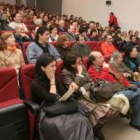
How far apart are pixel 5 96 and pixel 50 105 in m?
0.36

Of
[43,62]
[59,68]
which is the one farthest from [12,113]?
[59,68]

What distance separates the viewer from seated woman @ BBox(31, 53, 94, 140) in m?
1.53

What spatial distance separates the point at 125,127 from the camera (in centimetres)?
233

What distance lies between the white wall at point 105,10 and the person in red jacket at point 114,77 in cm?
522

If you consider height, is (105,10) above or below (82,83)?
above

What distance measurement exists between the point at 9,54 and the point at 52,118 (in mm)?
1038

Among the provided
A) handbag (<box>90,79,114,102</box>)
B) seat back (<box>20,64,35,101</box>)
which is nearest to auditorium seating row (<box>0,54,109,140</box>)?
seat back (<box>20,64,35,101</box>)

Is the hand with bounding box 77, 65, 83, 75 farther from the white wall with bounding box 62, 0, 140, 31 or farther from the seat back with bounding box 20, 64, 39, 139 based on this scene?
the white wall with bounding box 62, 0, 140, 31

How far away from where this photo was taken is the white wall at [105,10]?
24.0 ft

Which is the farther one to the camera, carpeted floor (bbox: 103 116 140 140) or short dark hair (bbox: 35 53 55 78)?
carpeted floor (bbox: 103 116 140 140)

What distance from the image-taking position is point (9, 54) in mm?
2344

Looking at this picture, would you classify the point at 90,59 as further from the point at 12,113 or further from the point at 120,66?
the point at 12,113

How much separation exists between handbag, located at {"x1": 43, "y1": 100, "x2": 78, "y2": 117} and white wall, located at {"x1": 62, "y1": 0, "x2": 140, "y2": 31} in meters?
6.10

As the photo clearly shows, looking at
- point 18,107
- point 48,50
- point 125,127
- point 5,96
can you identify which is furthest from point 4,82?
point 125,127
